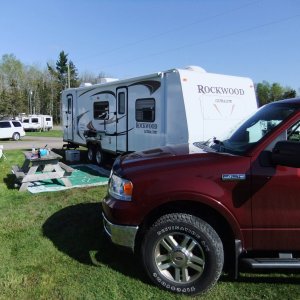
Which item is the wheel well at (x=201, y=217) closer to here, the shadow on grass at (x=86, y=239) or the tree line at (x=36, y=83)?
the shadow on grass at (x=86, y=239)

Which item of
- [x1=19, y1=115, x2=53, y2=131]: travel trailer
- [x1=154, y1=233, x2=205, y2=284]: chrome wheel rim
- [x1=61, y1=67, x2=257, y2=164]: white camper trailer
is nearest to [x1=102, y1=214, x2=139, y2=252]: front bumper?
[x1=154, y1=233, x2=205, y2=284]: chrome wheel rim

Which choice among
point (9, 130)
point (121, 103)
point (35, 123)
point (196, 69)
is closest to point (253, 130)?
point (196, 69)

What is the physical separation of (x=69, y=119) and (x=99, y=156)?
11.6 feet

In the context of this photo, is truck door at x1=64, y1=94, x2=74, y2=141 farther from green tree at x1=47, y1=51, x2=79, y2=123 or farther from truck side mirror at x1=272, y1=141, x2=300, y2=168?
green tree at x1=47, y1=51, x2=79, y2=123

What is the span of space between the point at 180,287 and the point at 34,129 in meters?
46.9

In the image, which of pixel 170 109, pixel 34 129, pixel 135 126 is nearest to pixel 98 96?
pixel 135 126

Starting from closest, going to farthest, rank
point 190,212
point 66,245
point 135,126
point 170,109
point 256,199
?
1. point 256,199
2. point 190,212
3. point 66,245
4. point 170,109
5. point 135,126

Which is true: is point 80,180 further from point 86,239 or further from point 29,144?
point 29,144

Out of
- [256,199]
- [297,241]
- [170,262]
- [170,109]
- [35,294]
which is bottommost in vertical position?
[35,294]

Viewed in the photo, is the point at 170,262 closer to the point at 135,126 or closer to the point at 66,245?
the point at 66,245

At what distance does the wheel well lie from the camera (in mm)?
3877

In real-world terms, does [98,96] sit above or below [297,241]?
above

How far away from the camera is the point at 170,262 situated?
12.7 feet

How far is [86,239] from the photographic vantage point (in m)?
5.39
